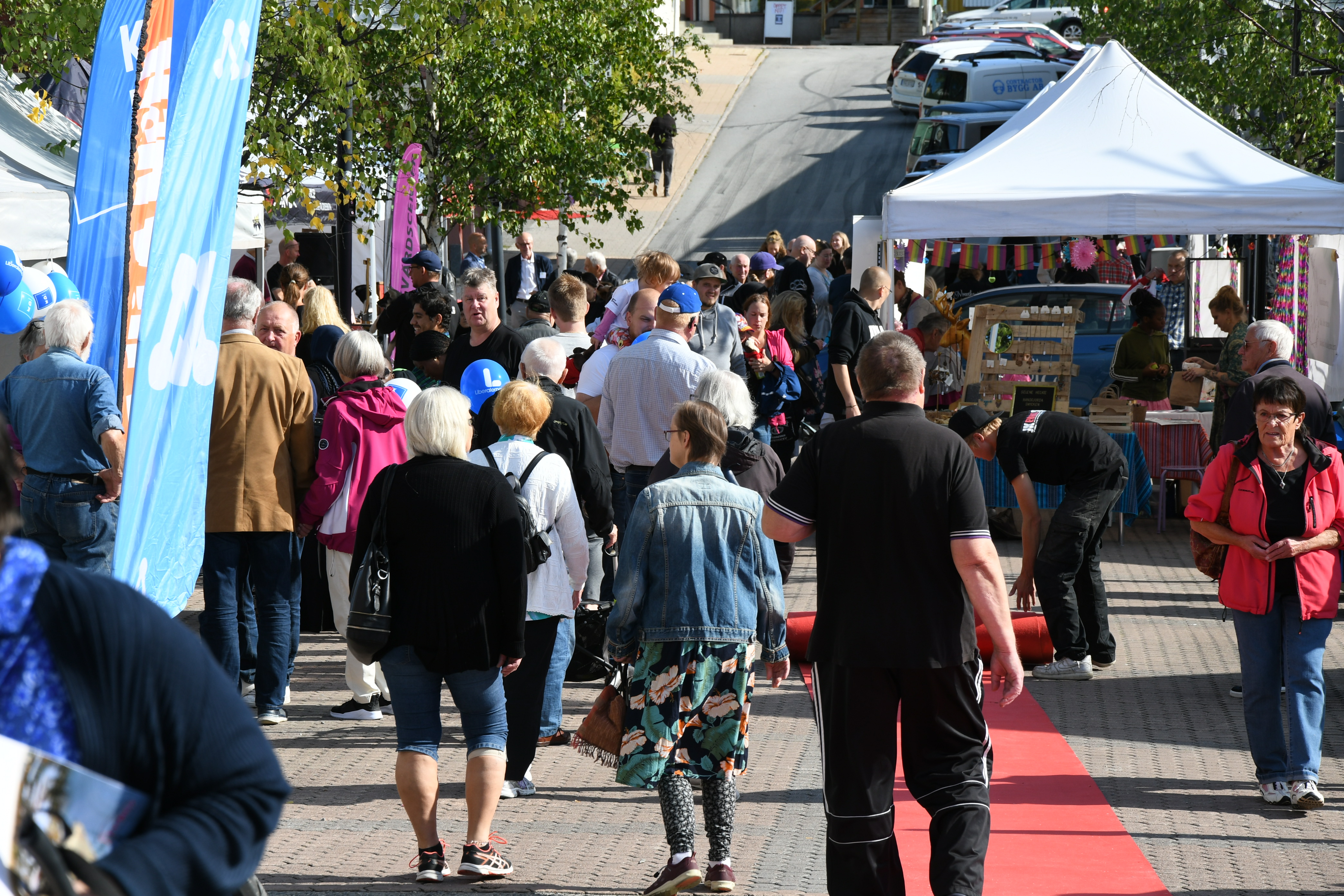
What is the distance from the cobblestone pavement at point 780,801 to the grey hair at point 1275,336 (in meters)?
1.82

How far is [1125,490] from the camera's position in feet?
38.0

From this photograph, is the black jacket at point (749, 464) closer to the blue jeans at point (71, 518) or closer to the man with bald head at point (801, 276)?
the blue jeans at point (71, 518)

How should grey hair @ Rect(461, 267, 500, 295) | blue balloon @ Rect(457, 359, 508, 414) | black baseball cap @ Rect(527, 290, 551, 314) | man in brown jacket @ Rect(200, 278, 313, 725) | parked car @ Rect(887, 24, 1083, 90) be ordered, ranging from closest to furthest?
man in brown jacket @ Rect(200, 278, 313, 725), blue balloon @ Rect(457, 359, 508, 414), grey hair @ Rect(461, 267, 500, 295), black baseball cap @ Rect(527, 290, 551, 314), parked car @ Rect(887, 24, 1083, 90)

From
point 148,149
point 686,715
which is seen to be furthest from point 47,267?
point 686,715

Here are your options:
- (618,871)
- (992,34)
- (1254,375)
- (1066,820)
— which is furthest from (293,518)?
Answer: (992,34)

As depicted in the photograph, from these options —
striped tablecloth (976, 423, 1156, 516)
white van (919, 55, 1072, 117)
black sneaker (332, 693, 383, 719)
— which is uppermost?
white van (919, 55, 1072, 117)

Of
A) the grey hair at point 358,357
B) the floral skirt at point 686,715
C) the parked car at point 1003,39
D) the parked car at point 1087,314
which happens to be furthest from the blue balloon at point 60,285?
the parked car at point 1003,39

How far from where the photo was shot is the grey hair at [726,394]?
617 centimetres

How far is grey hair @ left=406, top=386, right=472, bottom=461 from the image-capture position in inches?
197

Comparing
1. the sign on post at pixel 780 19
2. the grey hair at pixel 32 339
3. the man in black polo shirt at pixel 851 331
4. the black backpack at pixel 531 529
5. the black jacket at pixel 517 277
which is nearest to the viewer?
the black backpack at pixel 531 529

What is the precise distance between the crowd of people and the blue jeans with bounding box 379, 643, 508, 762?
1cm

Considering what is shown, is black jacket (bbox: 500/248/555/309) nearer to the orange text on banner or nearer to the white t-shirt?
the white t-shirt

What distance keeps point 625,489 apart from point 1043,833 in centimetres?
330

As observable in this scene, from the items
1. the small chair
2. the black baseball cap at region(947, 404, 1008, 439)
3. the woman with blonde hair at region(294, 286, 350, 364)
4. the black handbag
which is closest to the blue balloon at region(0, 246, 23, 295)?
the woman with blonde hair at region(294, 286, 350, 364)
